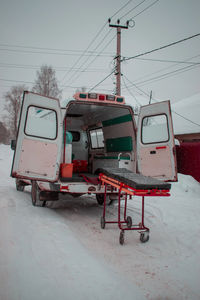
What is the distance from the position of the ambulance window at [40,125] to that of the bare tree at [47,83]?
1165 inches

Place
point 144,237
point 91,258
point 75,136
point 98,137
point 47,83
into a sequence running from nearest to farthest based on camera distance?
point 91,258 < point 144,237 < point 98,137 < point 75,136 < point 47,83

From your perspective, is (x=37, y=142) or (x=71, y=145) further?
(x=71, y=145)

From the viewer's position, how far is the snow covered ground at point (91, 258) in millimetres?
2918

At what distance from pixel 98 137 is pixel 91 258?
5.92m

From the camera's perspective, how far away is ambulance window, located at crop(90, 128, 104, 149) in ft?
30.1

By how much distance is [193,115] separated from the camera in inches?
931

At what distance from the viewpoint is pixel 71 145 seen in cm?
650

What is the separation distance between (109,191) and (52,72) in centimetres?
3157

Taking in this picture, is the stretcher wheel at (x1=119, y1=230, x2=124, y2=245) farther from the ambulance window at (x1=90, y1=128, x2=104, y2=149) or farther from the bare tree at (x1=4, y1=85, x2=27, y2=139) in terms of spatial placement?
the bare tree at (x1=4, y1=85, x2=27, y2=139)

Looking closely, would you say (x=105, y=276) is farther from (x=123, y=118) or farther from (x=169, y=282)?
(x=123, y=118)

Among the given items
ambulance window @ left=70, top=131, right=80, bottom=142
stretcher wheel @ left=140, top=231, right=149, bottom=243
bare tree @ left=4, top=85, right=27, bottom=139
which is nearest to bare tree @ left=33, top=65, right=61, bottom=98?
bare tree @ left=4, top=85, right=27, bottom=139

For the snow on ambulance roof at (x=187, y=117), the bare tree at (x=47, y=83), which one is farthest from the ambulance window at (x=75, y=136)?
the bare tree at (x=47, y=83)

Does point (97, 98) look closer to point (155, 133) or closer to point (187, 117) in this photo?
point (155, 133)

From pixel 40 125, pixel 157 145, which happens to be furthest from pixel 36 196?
pixel 157 145
